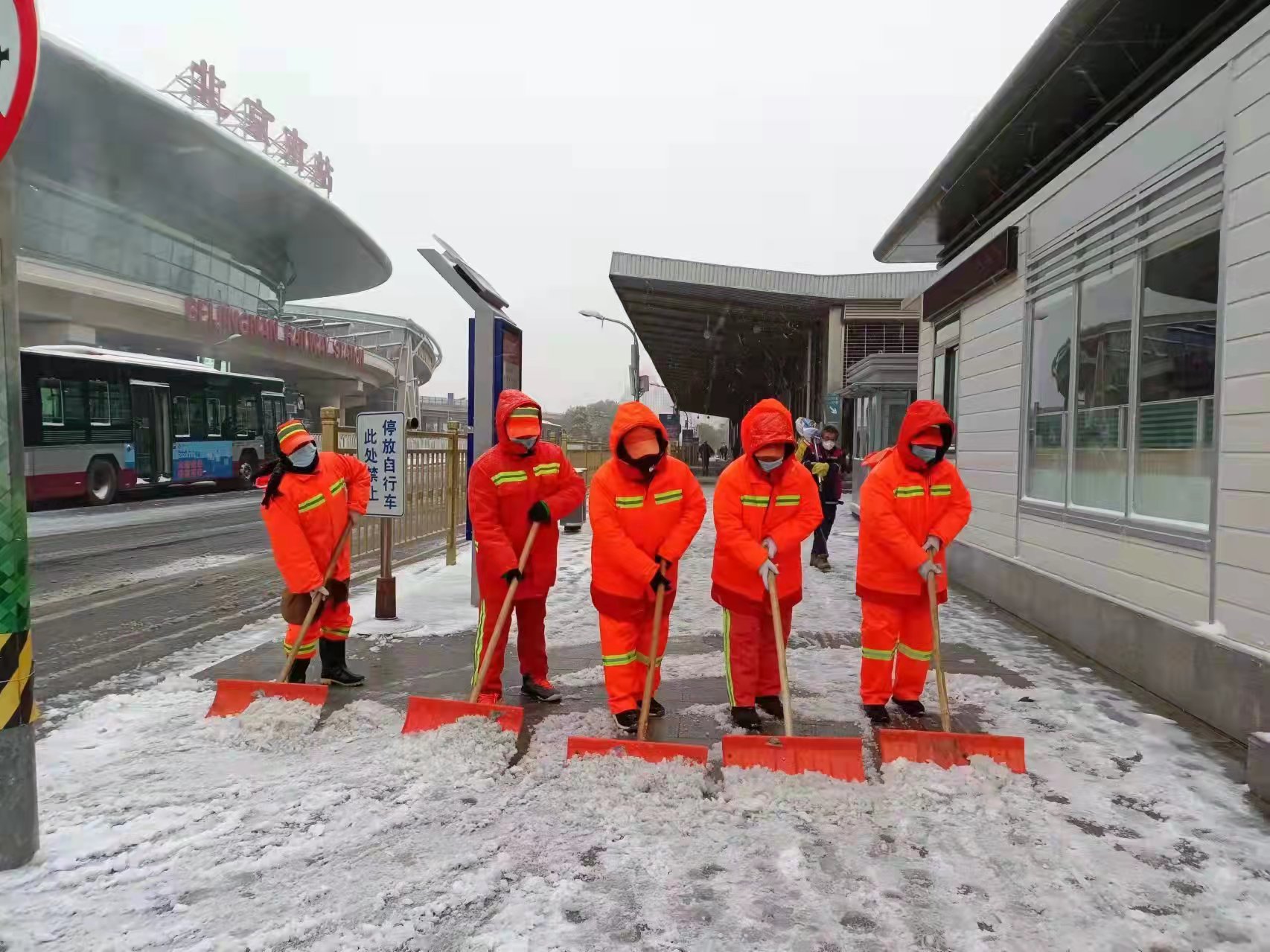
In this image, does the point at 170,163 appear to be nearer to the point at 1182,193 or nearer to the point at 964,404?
the point at 964,404

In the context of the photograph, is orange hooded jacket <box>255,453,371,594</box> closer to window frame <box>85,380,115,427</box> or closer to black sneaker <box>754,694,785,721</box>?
black sneaker <box>754,694,785,721</box>

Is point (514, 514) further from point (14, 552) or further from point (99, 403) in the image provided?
point (99, 403)

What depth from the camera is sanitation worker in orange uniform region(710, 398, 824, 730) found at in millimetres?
4172

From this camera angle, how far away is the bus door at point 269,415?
2311 centimetres

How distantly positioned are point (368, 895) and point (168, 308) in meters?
28.9

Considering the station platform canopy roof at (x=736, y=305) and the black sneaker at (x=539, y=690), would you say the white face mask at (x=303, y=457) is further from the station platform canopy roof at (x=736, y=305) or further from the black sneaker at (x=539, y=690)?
the station platform canopy roof at (x=736, y=305)

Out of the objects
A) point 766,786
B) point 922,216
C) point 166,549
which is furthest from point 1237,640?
point 166,549

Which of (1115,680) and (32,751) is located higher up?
(32,751)

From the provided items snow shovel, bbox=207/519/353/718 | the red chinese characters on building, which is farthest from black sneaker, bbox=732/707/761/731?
the red chinese characters on building

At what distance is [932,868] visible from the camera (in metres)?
2.85

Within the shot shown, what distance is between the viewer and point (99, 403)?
17.0m

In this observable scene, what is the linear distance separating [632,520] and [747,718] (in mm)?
1234

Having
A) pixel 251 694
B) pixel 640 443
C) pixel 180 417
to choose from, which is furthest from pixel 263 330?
pixel 640 443

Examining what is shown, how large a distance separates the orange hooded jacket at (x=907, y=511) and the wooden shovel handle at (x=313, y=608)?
9.57 ft
